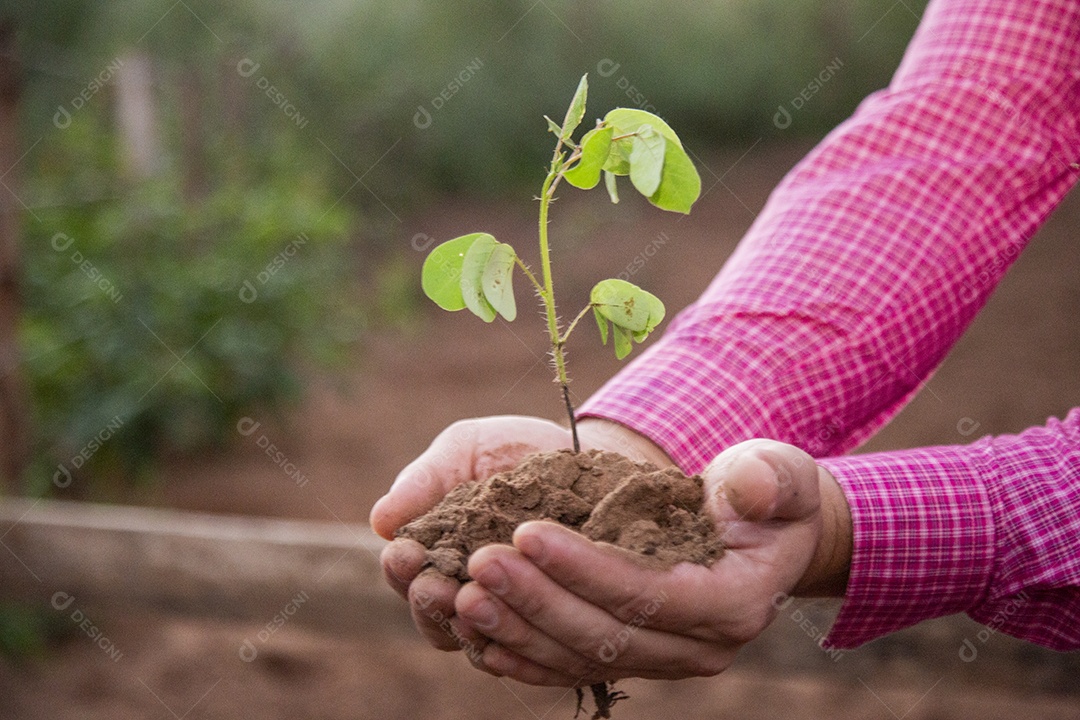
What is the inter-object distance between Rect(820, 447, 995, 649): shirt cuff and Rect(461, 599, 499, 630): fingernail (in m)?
0.50

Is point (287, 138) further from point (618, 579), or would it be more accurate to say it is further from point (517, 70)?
point (618, 579)

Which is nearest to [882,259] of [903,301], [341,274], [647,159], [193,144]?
[903,301]

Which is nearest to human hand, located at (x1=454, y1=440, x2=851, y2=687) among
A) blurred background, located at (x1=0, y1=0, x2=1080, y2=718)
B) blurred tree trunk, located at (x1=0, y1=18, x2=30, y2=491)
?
blurred background, located at (x1=0, y1=0, x2=1080, y2=718)

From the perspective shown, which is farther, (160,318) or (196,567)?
(160,318)

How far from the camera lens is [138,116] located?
587 cm

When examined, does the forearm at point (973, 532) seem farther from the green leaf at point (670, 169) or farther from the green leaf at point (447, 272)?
the green leaf at point (447, 272)

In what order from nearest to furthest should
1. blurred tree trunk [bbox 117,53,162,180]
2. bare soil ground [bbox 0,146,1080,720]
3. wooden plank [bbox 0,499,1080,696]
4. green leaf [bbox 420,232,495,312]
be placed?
1. green leaf [bbox 420,232,495,312]
2. wooden plank [bbox 0,499,1080,696]
3. bare soil ground [bbox 0,146,1080,720]
4. blurred tree trunk [bbox 117,53,162,180]

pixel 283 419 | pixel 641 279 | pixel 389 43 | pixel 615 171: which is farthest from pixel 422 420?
pixel 615 171

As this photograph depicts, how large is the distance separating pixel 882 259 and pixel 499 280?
66cm

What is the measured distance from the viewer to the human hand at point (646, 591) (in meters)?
1.07

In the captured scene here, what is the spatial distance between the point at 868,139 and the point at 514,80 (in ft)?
25.5

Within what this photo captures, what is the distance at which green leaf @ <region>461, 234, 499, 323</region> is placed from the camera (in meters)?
1.25

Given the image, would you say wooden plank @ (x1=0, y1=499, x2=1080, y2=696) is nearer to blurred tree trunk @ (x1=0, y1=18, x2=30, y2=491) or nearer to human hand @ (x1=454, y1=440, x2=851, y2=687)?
blurred tree trunk @ (x1=0, y1=18, x2=30, y2=491)


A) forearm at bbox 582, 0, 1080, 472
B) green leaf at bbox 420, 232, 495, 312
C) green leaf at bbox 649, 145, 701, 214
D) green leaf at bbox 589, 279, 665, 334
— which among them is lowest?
forearm at bbox 582, 0, 1080, 472
